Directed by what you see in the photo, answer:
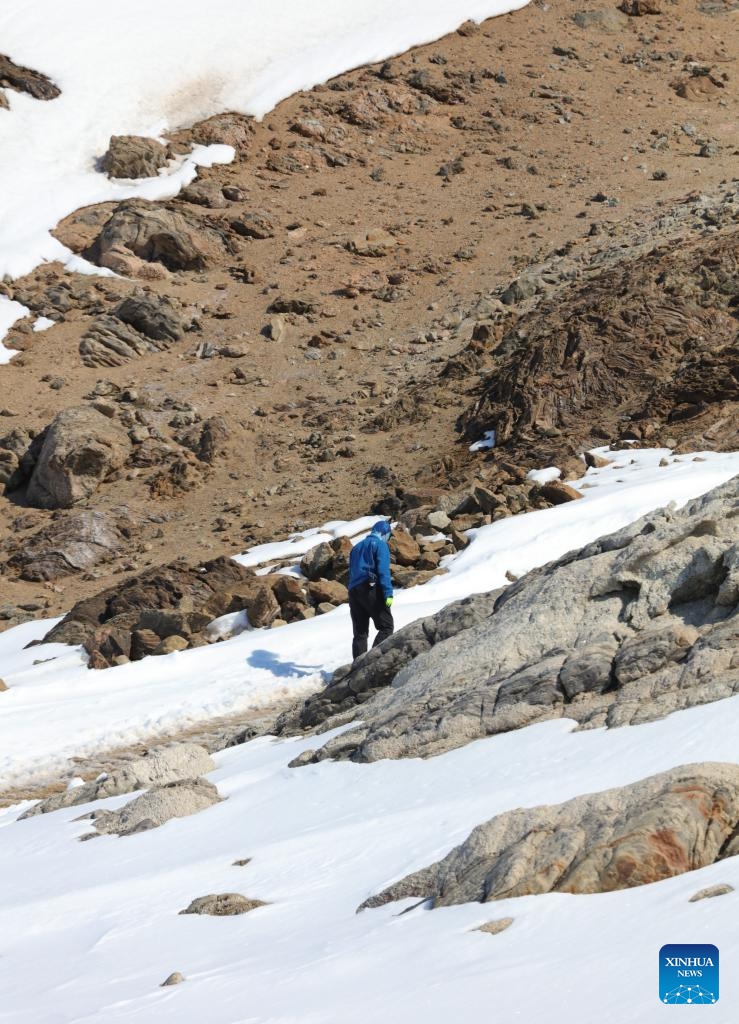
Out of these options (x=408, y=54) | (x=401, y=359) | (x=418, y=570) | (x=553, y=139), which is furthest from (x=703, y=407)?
(x=408, y=54)

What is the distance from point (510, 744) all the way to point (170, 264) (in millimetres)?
27847

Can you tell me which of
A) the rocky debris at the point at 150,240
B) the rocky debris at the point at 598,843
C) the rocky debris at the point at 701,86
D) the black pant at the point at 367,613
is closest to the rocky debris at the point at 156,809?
the rocky debris at the point at 598,843

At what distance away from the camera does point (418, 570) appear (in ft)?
51.6

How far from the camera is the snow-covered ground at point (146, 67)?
3625 cm

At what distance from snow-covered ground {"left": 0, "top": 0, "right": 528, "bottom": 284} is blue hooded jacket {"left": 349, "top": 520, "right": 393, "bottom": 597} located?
911 inches

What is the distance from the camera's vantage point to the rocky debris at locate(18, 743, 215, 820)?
9.36 meters

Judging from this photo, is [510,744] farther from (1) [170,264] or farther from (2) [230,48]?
(2) [230,48]

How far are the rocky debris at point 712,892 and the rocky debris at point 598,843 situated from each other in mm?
350

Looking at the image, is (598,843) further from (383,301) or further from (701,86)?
(701,86)

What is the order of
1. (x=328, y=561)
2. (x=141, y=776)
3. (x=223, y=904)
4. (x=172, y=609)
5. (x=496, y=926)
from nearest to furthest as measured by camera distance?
(x=496, y=926)
(x=223, y=904)
(x=141, y=776)
(x=172, y=609)
(x=328, y=561)

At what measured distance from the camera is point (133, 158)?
37094mm

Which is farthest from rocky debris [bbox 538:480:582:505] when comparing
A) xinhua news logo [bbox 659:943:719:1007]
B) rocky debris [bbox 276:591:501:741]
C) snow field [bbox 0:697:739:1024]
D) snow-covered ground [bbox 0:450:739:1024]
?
xinhua news logo [bbox 659:943:719:1007]

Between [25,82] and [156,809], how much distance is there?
37.7 metres

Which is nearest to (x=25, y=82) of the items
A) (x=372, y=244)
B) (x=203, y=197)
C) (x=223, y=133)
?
(x=223, y=133)
